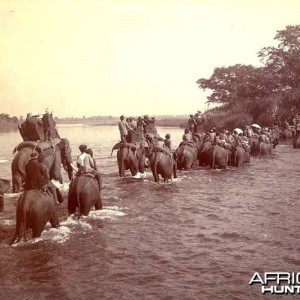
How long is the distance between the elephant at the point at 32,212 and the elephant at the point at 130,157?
34.5 feet

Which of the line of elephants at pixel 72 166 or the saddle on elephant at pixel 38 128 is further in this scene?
the saddle on elephant at pixel 38 128

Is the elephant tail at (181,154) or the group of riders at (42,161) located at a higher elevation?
the group of riders at (42,161)

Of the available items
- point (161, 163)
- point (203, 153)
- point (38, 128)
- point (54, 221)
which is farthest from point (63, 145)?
point (203, 153)

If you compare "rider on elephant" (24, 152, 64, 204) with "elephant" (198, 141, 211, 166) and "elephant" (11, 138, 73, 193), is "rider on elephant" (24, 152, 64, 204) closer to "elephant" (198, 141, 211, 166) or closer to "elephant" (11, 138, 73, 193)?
"elephant" (11, 138, 73, 193)

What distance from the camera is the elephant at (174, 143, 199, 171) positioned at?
23141mm

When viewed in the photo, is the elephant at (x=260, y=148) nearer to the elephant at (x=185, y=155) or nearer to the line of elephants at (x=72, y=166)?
the line of elephants at (x=72, y=166)

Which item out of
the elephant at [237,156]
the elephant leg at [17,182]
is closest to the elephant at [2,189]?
the elephant leg at [17,182]

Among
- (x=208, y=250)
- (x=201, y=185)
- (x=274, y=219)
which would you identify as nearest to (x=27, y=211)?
(x=208, y=250)

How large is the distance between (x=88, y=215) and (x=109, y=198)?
3281 millimetres

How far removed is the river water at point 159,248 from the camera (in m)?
8.04

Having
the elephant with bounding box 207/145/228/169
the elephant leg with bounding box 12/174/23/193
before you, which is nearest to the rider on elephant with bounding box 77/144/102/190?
the elephant leg with bounding box 12/174/23/193

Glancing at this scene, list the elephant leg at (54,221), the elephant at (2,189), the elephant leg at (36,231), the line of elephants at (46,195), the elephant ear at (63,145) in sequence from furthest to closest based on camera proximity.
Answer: the elephant ear at (63,145) → the elephant at (2,189) → the elephant leg at (54,221) → the elephant leg at (36,231) → the line of elephants at (46,195)

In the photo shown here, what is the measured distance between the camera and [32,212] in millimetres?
10164

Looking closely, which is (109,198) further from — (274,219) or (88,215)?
(274,219)
